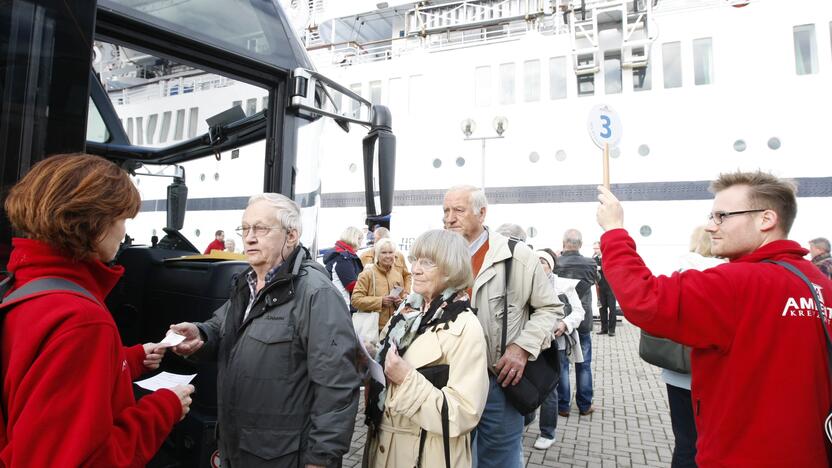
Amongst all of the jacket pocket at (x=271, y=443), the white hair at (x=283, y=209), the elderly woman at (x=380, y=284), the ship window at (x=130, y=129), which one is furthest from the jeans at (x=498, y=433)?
the ship window at (x=130, y=129)

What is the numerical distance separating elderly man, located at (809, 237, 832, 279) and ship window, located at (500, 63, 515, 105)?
29.5 feet

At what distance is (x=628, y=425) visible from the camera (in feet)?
15.1

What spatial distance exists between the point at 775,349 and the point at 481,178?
1263cm

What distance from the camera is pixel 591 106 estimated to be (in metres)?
11.8

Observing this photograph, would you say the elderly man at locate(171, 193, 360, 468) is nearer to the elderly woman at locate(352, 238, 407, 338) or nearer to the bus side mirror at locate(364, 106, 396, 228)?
the bus side mirror at locate(364, 106, 396, 228)

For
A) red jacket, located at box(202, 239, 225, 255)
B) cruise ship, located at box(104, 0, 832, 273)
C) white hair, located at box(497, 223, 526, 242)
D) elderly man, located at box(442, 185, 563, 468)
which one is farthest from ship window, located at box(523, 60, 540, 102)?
elderly man, located at box(442, 185, 563, 468)

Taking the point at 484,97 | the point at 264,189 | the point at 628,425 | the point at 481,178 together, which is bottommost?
the point at 628,425

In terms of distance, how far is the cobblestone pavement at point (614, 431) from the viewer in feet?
12.6

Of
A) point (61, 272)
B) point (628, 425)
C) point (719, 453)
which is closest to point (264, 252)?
point (61, 272)

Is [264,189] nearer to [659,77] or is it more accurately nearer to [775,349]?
[775,349]

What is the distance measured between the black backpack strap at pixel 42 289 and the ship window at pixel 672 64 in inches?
566

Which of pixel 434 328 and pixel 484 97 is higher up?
pixel 484 97

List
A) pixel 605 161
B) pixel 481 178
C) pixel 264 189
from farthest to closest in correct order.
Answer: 1. pixel 481 178
2. pixel 264 189
3. pixel 605 161

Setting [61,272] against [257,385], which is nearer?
[61,272]
